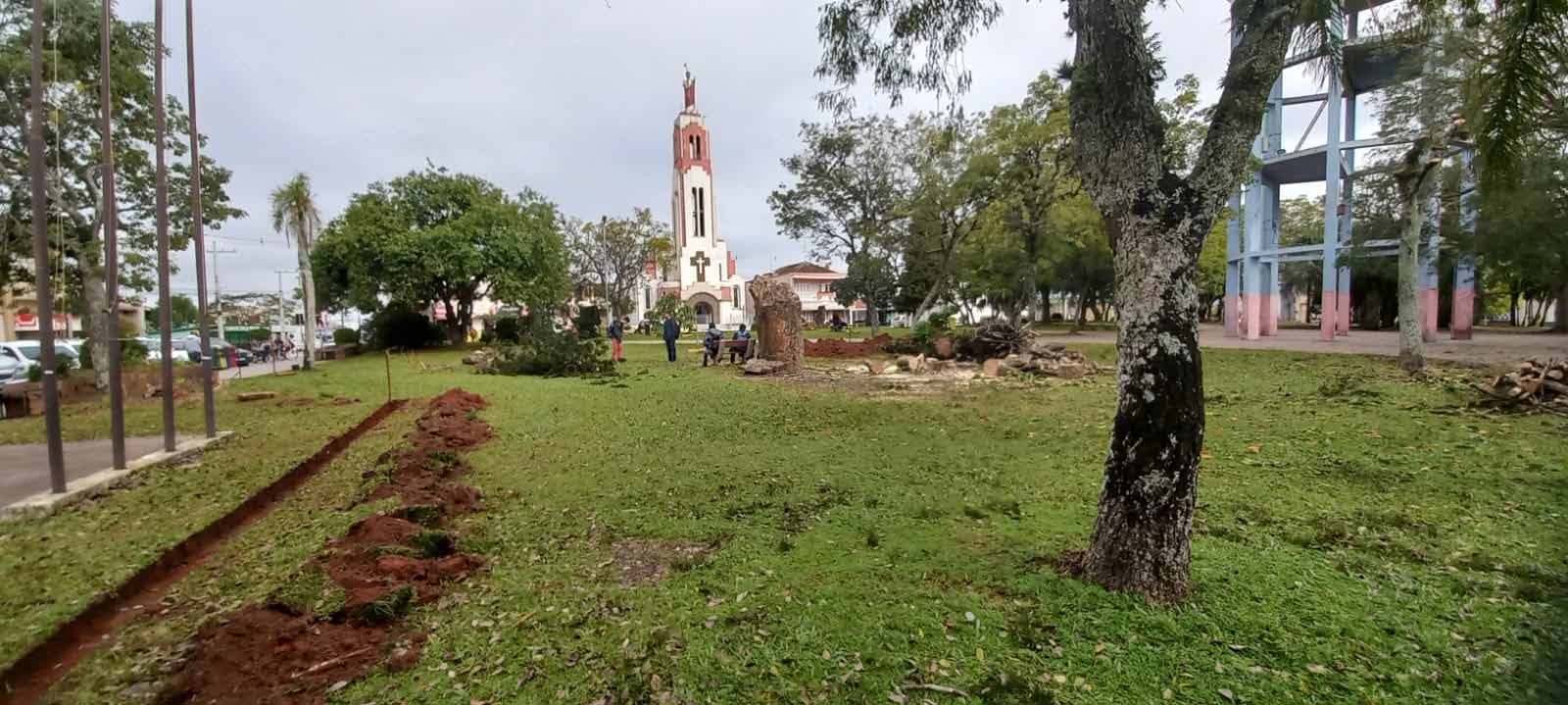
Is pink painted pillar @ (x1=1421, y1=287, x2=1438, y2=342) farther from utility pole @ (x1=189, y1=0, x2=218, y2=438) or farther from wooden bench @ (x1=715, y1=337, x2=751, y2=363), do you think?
utility pole @ (x1=189, y1=0, x2=218, y2=438)

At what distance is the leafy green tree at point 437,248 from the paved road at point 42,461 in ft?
52.4

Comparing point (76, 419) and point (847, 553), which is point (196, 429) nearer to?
point (76, 419)

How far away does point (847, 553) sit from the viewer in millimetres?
4004

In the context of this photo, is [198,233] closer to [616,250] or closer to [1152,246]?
[1152,246]

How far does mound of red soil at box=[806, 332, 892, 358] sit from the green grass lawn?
1428 cm

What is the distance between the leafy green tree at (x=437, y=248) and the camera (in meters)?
25.0

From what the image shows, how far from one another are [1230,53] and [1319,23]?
17.3 inches

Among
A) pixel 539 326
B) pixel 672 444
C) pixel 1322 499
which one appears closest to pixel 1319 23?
pixel 1322 499

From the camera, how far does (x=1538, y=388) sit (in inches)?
325

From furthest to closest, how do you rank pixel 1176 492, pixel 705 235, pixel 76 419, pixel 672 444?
1. pixel 705 235
2. pixel 76 419
3. pixel 672 444
4. pixel 1176 492

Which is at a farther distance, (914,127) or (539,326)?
(914,127)

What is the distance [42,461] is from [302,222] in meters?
16.5

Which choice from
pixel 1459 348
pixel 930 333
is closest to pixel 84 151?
pixel 930 333

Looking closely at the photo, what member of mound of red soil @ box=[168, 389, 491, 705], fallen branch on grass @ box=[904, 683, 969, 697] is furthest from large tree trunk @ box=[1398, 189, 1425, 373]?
mound of red soil @ box=[168, 389, 491, 705]
